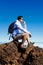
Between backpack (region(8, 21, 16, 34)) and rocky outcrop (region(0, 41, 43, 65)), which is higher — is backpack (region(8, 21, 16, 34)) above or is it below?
above

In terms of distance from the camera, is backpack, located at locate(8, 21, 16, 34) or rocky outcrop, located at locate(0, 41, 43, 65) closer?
backpack, located at locate(8, 21, 16, 34)

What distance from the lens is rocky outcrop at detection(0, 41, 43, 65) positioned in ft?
97.8

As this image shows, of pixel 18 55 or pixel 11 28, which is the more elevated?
pixel 11 28

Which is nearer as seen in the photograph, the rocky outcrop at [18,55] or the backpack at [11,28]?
the backpack at [11,28]

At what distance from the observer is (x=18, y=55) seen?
30281mm

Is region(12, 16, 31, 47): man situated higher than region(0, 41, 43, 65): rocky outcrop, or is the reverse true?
region(12, 16, 31, 47): man

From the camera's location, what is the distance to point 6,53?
Answer: 2997cm

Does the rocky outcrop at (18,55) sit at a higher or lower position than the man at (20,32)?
lower

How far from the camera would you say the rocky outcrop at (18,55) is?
1173 inches

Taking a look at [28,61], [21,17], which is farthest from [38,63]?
[21,17]

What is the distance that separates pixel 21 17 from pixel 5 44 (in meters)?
3.98

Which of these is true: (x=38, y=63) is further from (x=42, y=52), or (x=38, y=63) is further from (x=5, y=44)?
(x=5, y=44)

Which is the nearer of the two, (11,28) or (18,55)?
(11,28)

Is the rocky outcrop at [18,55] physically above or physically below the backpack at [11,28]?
below
